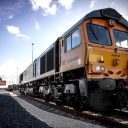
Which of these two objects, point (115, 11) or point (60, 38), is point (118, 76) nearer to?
point (115, 11)

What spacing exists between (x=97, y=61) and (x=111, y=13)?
218cm

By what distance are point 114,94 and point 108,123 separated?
155cm

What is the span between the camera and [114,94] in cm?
805

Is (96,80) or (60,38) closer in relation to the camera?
(96,80)

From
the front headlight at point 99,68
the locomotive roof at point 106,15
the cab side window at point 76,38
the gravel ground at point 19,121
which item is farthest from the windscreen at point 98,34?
the gravel ground at point 19,121

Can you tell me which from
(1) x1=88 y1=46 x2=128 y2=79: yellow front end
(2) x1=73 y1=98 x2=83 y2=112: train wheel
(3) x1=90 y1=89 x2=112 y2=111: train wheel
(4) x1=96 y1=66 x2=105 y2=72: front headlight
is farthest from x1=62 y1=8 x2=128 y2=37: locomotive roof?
(2) x1=73 y1=98 x2=83 y2=112: train wheel

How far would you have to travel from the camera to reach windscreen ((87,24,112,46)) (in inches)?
340

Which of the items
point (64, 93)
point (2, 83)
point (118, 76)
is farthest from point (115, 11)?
point (2, 83)

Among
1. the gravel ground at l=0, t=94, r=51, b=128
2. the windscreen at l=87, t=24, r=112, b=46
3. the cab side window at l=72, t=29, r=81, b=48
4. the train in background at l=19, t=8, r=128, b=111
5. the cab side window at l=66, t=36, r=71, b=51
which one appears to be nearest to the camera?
the gravel ground at l=0, t=94, r=51, b=128

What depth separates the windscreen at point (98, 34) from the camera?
864 centimetres

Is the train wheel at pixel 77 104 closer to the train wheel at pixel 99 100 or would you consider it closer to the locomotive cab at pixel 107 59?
the train wheel at pixel 99 100

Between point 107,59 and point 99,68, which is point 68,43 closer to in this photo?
point 107,59

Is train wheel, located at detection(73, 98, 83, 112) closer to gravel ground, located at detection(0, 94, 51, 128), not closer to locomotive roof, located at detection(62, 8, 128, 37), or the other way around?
gravel ground, located at detection(0, 94, 51, 128)

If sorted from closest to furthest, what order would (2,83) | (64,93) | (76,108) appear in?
(76,108)
(64,93)
(2,83)
